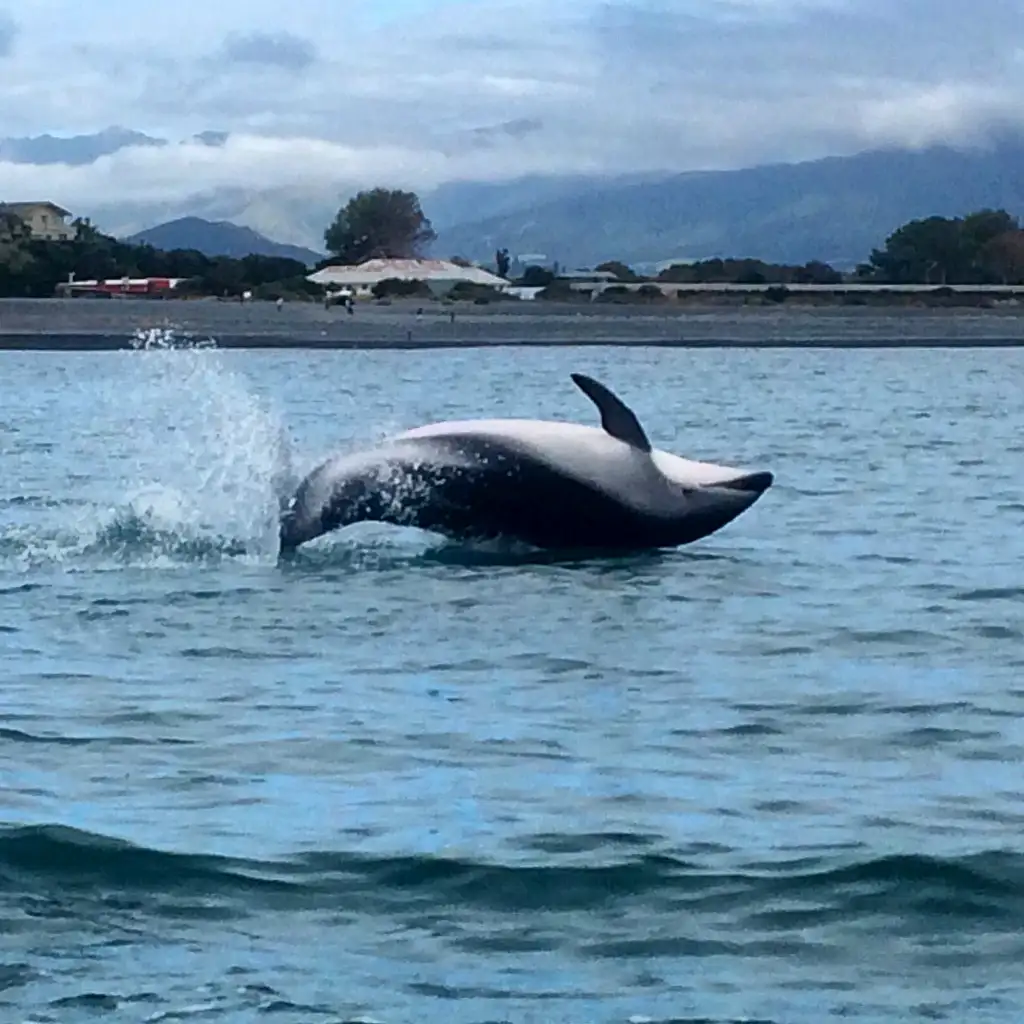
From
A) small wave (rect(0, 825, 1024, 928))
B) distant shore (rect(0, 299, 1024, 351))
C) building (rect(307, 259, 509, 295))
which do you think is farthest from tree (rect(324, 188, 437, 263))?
small wave (rect(0, 825, 1024, 928))

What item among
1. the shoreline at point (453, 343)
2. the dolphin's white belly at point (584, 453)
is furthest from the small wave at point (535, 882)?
the shoreline at point (453, 343)

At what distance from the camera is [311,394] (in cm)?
5012

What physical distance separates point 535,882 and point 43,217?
5686 inches

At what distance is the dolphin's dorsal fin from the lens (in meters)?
17.2

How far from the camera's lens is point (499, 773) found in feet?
37.4

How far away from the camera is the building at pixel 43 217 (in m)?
144

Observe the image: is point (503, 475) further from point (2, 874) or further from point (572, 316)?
point (572, 316)

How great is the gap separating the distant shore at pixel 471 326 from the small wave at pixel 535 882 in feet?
205

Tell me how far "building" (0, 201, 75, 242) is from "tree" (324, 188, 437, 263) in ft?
56.7

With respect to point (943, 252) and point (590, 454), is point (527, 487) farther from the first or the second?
point (943, 252)

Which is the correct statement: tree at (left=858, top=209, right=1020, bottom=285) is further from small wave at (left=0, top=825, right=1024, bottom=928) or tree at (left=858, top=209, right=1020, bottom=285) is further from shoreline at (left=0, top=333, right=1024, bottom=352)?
small wave at (left=0, top=825, right=1024, bottom=928)

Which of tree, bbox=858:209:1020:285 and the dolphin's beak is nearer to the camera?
the dolphin's beak

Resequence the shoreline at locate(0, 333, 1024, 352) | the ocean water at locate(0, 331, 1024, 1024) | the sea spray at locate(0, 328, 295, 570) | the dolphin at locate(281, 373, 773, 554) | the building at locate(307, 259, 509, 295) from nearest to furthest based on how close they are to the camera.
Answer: the ocean water at locate(0, 331, 1024, 1024)
the dolphin at locate(281, 373, 773, 554)
the sea spray at locate(0, 328, 295, 570)
the shoreline at locate(0, 333, 1024, 352)
the building at locate(307, 259, 509, 295)

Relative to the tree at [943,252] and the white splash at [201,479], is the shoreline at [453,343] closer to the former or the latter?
the white splash at [201,479]
